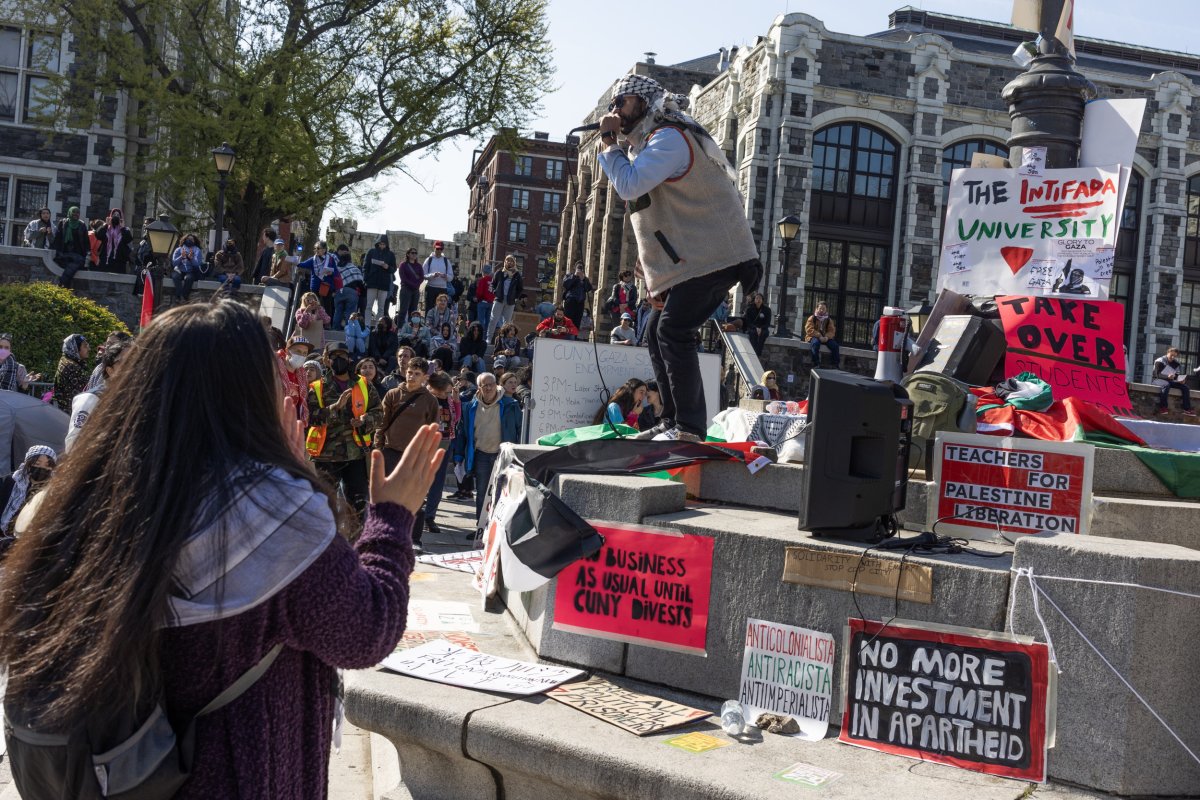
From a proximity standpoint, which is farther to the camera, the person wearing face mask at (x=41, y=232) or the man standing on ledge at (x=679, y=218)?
the person wearing face mask at (x=41, y=232)

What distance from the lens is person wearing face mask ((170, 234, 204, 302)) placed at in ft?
65.9

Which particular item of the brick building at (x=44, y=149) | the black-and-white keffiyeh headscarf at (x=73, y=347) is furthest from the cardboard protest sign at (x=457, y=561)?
the brick building at (x=44, y=149)

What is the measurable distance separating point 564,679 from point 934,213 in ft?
105

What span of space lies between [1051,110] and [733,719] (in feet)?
18.8

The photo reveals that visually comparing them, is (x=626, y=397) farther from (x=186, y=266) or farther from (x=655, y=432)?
(x=186, y=266)

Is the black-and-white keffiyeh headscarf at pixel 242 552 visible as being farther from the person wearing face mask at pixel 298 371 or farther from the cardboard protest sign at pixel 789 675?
the person wearing face mask at pixel 298 371

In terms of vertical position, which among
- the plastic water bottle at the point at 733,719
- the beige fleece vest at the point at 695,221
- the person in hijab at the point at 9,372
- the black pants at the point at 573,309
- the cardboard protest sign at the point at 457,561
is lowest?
the cardboard protest sign at the point at 457,561

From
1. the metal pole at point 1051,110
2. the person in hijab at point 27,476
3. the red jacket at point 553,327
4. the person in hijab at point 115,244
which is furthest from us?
the person in hijab at point 115,244

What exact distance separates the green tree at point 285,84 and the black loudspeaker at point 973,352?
22.1 metres

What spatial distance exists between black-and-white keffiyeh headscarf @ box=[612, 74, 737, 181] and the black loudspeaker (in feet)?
7.53

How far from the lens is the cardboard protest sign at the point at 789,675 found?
13.4ft

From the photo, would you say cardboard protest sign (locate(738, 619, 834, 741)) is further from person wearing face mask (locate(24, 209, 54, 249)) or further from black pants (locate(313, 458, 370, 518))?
person wearing face mask (locate(24, 209, 54, 249))

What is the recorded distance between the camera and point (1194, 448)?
6617 millimetres

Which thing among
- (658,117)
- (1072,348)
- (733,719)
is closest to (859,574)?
(733,719)
